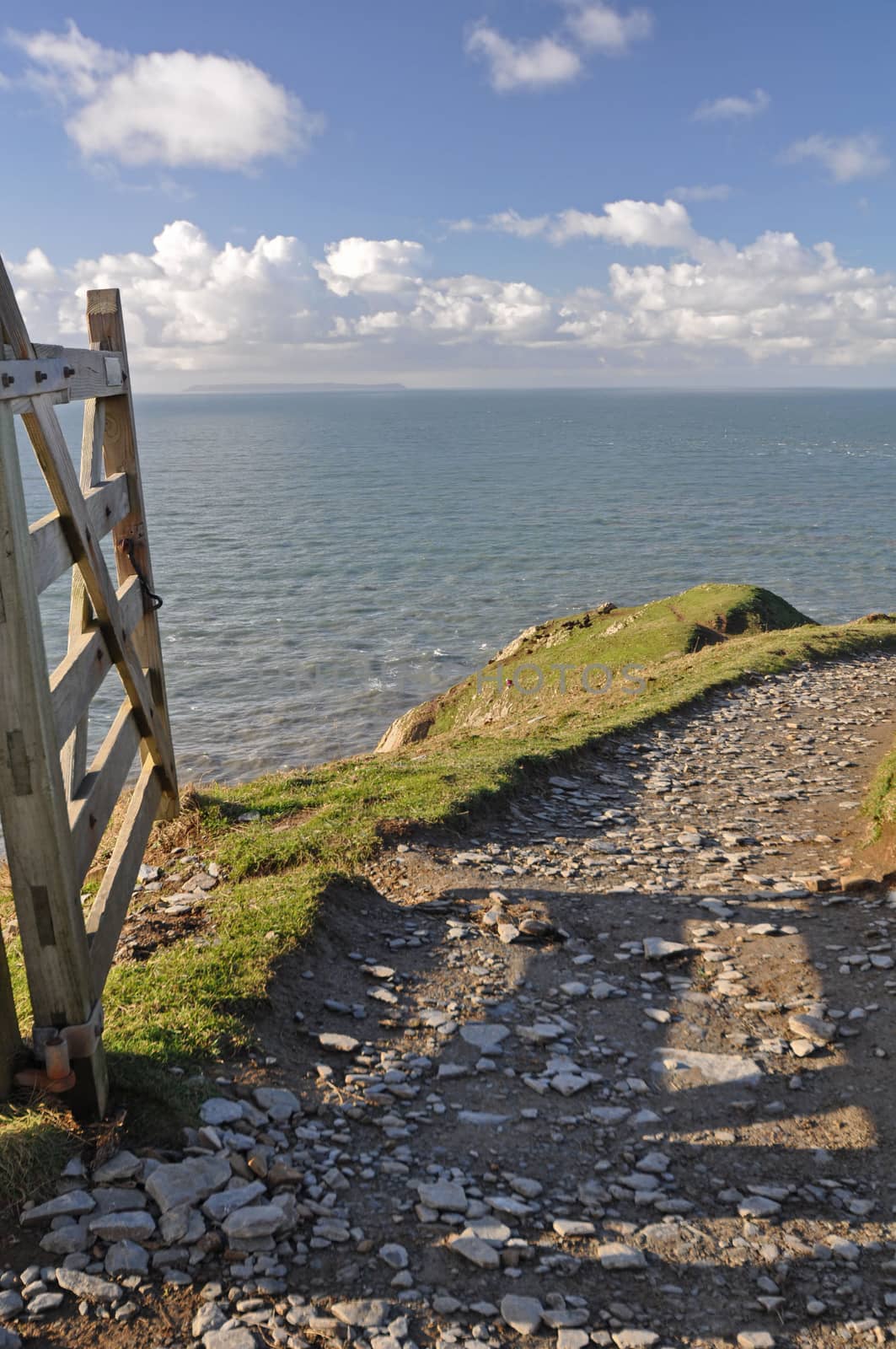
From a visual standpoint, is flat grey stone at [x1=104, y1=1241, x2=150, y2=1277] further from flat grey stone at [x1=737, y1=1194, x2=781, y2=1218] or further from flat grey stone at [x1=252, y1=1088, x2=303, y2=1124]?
flat grey stone at [x1=737, y1=1194, x2=781, y2=1218]

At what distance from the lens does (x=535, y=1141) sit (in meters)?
5.77

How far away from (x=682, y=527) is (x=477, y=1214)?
78.2 metres

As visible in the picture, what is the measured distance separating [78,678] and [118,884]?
147 centimetres

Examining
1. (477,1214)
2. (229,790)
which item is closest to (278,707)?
(229,790)

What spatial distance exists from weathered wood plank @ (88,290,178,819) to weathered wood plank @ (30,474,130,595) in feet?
1.75

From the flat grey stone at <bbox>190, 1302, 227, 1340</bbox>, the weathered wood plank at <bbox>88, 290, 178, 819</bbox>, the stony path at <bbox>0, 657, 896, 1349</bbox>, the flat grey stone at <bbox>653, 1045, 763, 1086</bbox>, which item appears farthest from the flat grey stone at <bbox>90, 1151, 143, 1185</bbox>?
the weathered wood plank at <bbox>88, 290, 178, 819</bbox>

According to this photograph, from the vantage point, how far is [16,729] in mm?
4863

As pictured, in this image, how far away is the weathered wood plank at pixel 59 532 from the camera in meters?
5.82

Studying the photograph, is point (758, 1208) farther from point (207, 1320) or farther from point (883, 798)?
point (883, 798)

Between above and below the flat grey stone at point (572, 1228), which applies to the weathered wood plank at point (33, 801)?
above

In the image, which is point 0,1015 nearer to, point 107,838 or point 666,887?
point 666,887

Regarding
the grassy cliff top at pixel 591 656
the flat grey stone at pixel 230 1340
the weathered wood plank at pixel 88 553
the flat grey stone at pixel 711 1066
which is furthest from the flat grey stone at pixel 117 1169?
the grassy cliff top at pixel 591 656

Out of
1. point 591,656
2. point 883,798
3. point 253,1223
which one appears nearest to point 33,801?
point 253,1223

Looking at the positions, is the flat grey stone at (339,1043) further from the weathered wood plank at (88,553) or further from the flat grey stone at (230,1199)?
the weathered wood plank at (88,553)
